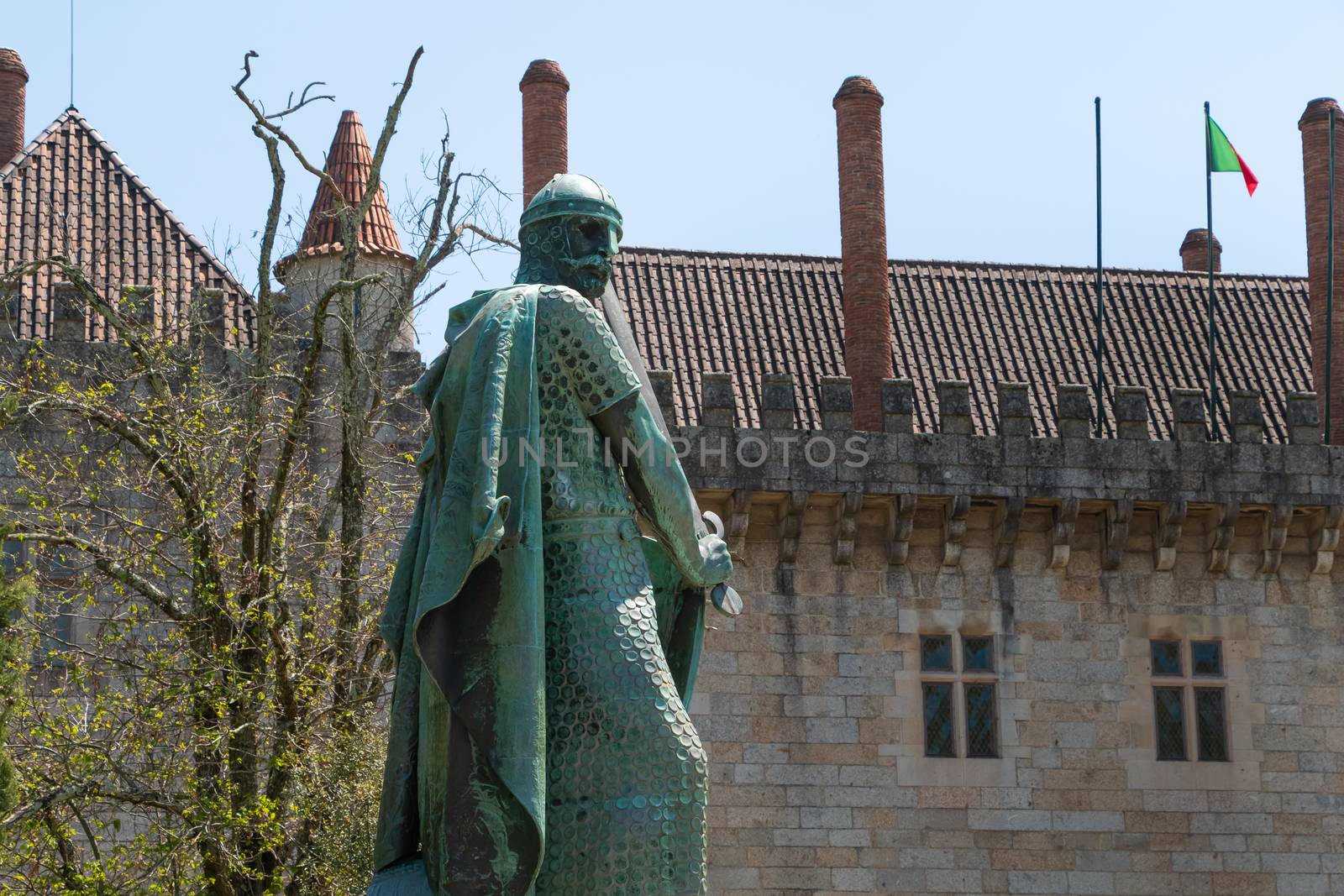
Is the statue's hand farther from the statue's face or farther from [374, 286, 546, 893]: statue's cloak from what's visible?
the statue's face

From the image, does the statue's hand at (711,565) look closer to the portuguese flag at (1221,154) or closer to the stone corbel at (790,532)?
the stone corbel at (790,532)

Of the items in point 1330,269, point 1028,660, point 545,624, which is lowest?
point 545,624

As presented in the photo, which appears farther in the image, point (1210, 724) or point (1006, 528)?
point (1210, 724)

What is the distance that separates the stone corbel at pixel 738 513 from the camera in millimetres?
22125

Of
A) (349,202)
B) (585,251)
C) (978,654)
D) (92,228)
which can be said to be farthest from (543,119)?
(585,251)

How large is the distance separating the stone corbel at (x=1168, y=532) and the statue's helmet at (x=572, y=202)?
59.4 ft

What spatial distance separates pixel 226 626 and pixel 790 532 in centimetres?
754

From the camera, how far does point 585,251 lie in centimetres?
574

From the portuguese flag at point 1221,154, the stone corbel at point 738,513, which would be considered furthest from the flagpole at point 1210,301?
the stone corbel at point 738,513

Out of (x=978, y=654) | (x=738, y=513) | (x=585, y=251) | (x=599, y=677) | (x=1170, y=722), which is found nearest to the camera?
(x=599, y=677)

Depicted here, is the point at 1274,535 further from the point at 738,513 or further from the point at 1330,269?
the point at 738,513

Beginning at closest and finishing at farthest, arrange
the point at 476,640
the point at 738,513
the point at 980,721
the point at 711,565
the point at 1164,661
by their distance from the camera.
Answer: the point at 476,640, the point at 711,565, the point at 738,513, the point at 980,721, the point at 1164,661

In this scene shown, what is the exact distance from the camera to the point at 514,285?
562cm

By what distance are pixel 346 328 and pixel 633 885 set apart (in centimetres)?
1280
